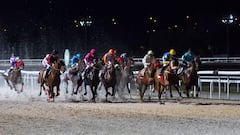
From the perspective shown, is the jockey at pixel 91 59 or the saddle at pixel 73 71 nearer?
the jockey at pixel 91 59

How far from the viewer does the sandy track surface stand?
1144 centimetres

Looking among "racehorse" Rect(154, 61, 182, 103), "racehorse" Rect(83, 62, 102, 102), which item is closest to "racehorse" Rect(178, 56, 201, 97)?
"racehorse" Rect(154, 61, 182, 103)

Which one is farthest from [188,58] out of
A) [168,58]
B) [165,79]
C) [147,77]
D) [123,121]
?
[123,121]

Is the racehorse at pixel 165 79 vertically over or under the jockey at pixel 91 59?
under

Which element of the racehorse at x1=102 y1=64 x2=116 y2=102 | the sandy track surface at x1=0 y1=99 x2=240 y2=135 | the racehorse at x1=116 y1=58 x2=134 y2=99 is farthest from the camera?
the racehorse at x1=116 y1=58 x2=134 y2=99

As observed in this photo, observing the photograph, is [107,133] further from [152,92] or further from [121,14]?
[121,14]

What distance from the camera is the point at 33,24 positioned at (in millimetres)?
76688

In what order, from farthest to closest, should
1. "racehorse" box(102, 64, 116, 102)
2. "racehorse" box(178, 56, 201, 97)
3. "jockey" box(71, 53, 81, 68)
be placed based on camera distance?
"jockey" box(71, 53, 81, 68) → "racehorse" box(178, 56, 201, 97) → "racehorse" box(102, 64, 116, 102)

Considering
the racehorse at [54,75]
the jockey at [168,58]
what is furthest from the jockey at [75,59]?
the jockey at [168,58]

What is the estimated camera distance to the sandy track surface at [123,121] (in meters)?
11.4

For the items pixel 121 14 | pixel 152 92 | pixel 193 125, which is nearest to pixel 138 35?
pixel 121 14

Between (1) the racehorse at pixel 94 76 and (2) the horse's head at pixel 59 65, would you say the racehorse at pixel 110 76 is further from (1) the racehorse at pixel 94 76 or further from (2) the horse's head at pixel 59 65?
(2) the horse's head at pixel 59 65

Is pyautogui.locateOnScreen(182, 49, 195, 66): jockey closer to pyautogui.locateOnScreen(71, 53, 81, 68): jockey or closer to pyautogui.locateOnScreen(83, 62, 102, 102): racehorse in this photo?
pyautogui.locateOnScreen(83, 62, 102, 102): racehorse

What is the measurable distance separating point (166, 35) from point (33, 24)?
68.1ft
